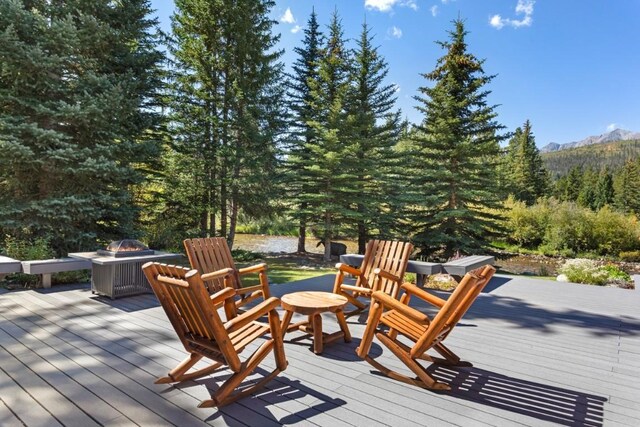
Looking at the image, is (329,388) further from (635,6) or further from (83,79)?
(635,6)

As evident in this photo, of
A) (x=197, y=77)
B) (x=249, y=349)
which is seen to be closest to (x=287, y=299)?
(x=249, y=349)

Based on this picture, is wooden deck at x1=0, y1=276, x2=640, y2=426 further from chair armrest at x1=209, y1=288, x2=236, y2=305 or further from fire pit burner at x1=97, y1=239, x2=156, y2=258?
fire pit burner at x1=97, y1=239, x2=156, y2=258

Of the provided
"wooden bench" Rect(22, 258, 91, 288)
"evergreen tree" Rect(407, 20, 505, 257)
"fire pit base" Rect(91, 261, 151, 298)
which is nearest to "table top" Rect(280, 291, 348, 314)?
"fire pit base" Rect(91, 261, 151, 298)

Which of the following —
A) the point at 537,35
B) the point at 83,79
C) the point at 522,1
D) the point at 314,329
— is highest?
the point at 522,1

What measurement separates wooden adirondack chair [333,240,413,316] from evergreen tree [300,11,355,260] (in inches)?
284

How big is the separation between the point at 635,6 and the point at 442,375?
1309 centimetres

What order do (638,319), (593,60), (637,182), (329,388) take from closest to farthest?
(329,388) → (638,319) → (593,60) → (637,182)

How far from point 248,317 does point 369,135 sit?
39.0 ft

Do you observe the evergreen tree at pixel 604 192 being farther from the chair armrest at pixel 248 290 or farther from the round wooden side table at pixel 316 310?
the chair armrest at pixel 248 290

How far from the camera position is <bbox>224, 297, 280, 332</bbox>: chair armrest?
2.25m

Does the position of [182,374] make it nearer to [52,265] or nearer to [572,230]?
[52,265]

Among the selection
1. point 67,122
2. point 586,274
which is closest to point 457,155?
point 586,274

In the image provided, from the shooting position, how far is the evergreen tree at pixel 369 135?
12148mm

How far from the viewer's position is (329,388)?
239 cm
